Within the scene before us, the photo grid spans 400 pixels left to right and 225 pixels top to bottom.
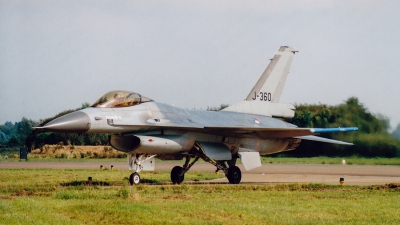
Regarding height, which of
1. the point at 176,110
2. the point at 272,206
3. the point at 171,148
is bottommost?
the point at 272,206

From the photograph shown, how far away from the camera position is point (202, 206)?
36.2 feet

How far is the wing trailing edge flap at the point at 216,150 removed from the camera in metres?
18.0

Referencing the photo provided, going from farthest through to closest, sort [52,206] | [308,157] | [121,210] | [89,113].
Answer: [308,157] < [89,113] < [52,206] < [121,210]

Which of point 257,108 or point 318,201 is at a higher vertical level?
point 257,108

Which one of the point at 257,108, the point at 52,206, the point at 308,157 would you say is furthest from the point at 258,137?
the point at 308,157

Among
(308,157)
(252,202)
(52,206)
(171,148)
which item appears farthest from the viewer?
(308,157)

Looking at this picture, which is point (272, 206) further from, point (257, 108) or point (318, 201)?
point (257, 108)

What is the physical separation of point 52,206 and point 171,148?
6.39 meters

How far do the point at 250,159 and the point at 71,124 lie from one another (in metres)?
6.27

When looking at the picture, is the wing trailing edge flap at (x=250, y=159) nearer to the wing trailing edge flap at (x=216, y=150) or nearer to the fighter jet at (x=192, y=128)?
the fighter jet at (x=192, y=128)

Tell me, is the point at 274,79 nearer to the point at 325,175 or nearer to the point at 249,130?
the point at 249,130

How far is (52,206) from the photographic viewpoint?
36.2 ft

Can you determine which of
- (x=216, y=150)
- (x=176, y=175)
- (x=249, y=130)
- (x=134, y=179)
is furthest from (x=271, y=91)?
(x=134, y=179)

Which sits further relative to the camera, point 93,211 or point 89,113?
point 89,113
